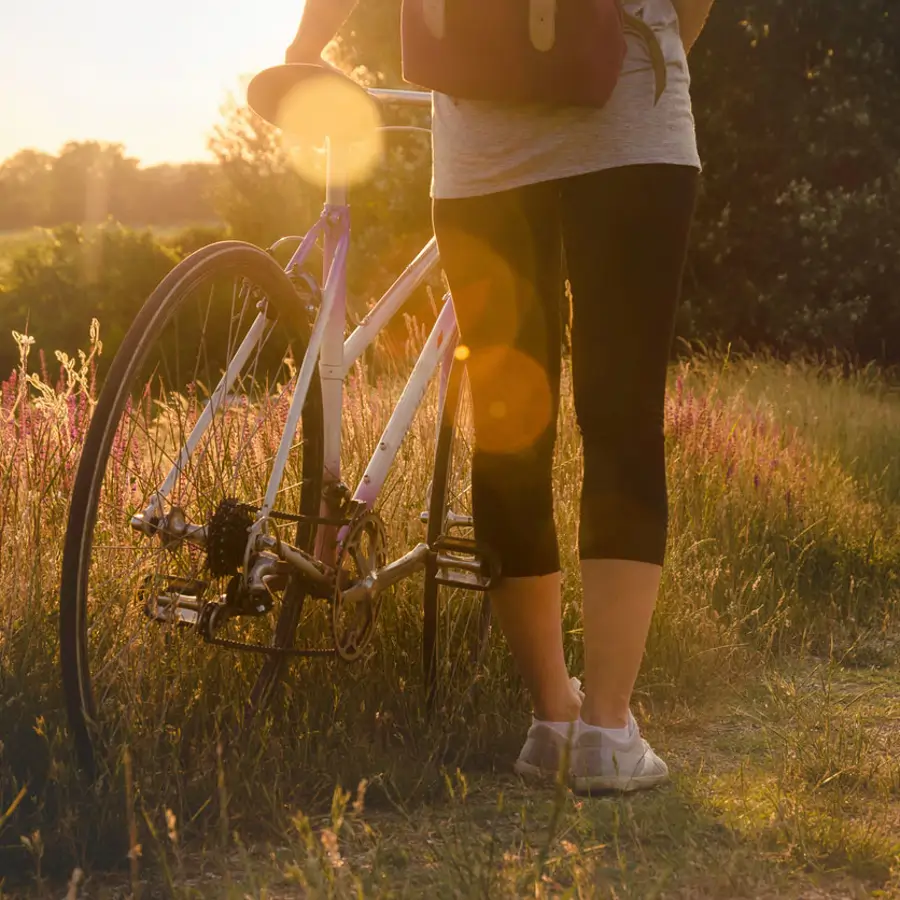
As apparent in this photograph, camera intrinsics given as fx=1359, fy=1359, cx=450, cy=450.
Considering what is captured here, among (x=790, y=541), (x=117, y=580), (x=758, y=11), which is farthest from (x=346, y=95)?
(x=758, y=11)

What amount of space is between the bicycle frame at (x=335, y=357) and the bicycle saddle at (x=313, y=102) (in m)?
0.11

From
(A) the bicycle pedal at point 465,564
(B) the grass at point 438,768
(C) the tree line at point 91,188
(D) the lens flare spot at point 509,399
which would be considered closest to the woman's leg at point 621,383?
(D) the lens flare spot at point 509,399

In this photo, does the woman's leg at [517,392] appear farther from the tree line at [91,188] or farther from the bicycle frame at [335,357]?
the tree line at [91,188]

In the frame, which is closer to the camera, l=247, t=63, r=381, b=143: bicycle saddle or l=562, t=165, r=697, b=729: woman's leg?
l=562, t=165, r=697, b=729: woman's leg

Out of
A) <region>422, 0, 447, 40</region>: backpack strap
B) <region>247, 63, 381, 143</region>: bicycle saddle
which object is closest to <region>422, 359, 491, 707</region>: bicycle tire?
<region>247, 63, 381, 143</region>: bicycle saddle

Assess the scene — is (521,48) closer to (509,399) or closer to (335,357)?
(509,399)

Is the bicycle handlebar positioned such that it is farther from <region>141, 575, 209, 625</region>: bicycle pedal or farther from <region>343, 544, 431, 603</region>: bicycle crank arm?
<region>141, 575, 209, 625</region>: bicycle pedal

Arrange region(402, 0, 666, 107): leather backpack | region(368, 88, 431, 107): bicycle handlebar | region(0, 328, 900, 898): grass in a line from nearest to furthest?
region(0, 328, 900, 898): grass < region(402, 0, 666, 107): leather backpack < region(368, 88, 431, 107): bicycle handlebar

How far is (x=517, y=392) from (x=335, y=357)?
44cm

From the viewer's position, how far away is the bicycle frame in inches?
102

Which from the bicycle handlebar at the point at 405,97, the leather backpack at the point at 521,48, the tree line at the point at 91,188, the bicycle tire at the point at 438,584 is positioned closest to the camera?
the leather backpack at the point at 521,48

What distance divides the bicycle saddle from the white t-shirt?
0.24 m

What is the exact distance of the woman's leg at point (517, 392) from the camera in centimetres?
262

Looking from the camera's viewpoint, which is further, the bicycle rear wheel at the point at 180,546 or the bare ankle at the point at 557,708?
the bare ankle at the point at 557,708
